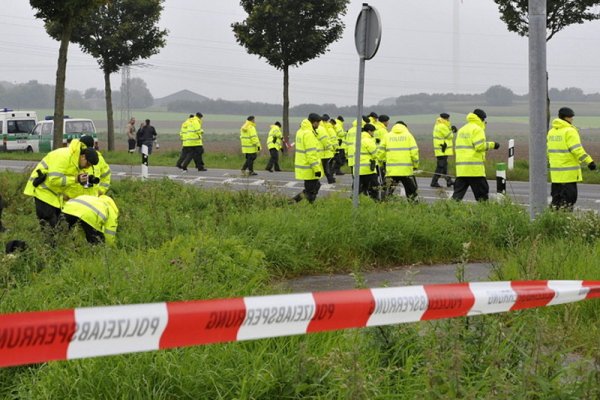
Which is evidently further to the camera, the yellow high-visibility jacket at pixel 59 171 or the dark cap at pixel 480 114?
the dark cap at pixel 480 114

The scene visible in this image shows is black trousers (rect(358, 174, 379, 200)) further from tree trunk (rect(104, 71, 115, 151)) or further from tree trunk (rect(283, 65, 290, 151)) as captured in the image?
tree trunk (rect(104, 71, 115, 151))

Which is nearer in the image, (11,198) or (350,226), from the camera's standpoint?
(350,226)

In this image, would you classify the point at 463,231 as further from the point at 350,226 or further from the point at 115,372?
the point at 115,372

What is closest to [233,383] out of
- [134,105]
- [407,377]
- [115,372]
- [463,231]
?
[115,372]

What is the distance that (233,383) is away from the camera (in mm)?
4168

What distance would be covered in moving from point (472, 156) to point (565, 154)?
155cm

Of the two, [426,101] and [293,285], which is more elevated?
[426,101]

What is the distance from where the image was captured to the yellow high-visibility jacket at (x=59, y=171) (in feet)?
31.4

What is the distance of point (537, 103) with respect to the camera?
9609 millimetres

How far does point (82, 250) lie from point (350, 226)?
286 centimetres

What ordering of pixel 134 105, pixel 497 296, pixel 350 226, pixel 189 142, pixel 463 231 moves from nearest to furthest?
1. pixel 497 296
2. pixel 350 226
3. pixel 463 231
4. pixel 189 142
5. pixel 134 105

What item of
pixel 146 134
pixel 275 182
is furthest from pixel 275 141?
pixel 275 182

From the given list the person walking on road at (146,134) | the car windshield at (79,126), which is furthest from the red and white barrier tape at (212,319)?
the car windshield at (79,126)

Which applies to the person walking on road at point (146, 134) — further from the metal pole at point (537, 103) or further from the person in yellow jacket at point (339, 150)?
the metal pole at point (537, 103)
